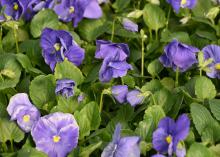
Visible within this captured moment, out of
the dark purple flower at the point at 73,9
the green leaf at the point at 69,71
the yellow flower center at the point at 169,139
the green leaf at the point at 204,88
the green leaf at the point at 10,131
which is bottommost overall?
the green leaf at the point at 10,131

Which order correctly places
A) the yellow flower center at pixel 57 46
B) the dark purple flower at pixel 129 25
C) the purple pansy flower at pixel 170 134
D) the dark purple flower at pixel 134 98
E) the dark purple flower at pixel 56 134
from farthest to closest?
the dark purple flower at pixel 129 25, the yellow flower center at pixel 57 46, the dark purple flower at pixel 134 98, the dark purple flower at pixel 56 134, the purple pansy flower at pixel 170 134

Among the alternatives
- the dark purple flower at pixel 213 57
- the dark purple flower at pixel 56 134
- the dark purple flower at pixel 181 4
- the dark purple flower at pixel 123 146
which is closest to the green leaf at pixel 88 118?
the dark purple flower at pixel 56 134

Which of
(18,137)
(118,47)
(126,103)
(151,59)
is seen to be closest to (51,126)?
(18,137)

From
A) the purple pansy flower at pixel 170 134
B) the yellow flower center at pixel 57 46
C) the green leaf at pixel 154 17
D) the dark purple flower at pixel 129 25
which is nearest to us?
the purple pansy flower at pixel 170 134

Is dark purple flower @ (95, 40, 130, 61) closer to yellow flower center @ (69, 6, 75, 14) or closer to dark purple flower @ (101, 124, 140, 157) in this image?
yellow flower center @ (69, 6, 75, 14)

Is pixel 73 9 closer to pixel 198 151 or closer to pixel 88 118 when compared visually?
pixel 88 118

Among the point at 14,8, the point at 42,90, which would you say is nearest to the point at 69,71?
the point at 42,90

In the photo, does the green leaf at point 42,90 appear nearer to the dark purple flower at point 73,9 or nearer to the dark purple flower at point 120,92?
the dark purple flower at point 120,92

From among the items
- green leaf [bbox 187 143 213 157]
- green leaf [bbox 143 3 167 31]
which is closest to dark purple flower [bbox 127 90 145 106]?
green leaf [bbox 187 143 213 157]
